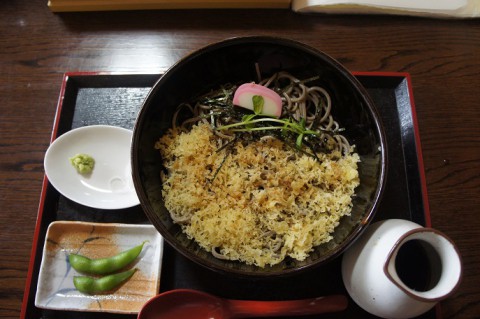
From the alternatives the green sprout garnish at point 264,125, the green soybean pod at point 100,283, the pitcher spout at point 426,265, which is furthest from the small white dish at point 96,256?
the pitcher spout at point 426,265

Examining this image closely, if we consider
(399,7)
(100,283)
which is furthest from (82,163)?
(399,7)

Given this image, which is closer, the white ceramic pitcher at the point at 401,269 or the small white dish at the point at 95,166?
the white ceramic pitcher at the point at 401,269

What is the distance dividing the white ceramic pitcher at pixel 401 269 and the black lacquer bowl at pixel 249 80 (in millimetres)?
78

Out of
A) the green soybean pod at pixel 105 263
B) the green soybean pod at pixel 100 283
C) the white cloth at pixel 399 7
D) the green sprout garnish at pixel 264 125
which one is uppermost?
the white cloth at pixel 399 7

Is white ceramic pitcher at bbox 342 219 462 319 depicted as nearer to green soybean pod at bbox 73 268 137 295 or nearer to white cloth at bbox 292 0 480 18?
green soybean pod at bbox 73 268 137 295

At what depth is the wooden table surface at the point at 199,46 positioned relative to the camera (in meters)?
1.73

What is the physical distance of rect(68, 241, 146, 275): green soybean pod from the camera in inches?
59.4

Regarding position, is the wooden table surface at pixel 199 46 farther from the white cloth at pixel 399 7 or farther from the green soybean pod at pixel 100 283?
the green soybean pod at pixel 100 283

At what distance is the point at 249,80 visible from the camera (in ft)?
5.65

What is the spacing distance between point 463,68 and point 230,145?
134 centimetres

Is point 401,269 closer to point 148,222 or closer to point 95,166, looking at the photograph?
point 148,222

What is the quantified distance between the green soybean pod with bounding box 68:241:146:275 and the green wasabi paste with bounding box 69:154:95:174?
39 centimetres

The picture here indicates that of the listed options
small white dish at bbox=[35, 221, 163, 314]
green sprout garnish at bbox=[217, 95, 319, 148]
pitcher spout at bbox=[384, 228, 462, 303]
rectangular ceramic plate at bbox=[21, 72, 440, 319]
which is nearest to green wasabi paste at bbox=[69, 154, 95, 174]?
rectangular ceramic plate at bbox=[21, 72, 440, 319]

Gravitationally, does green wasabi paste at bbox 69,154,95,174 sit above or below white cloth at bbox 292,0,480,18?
below
